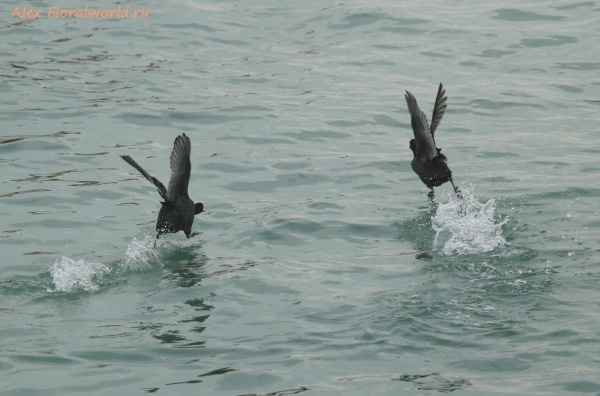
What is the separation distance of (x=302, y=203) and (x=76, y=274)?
2.94m

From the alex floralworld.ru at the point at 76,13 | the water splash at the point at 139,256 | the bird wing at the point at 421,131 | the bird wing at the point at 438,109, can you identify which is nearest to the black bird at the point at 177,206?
the water splash at the point at 139,256

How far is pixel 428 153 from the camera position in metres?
9.62

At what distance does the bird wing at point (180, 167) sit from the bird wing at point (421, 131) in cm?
258

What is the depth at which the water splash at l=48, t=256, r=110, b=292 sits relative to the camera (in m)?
7.28

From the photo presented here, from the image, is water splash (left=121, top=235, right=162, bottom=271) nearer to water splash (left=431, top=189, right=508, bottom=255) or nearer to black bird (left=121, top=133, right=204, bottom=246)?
black bird (left=121, top=133, right=204, bottom=246)

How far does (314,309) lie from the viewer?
22.4 feet

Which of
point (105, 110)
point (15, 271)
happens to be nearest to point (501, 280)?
point (15, 271)

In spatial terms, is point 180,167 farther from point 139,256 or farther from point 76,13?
point 76,13

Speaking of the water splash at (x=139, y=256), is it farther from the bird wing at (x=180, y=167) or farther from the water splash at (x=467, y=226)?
the water splash at (x=467, y=226)

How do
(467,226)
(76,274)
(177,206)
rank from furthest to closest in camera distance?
1. (467,226)
2. (177,206)
3. (76,274)

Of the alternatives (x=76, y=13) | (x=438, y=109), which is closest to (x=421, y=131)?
(x=438, y=109)

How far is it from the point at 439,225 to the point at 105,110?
221 inches

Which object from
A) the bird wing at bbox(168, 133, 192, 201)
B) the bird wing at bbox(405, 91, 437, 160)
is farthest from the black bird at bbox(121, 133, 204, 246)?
the bird wing at bbox(405, 91, 437, 160)

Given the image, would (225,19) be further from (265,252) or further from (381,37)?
(265,252)
